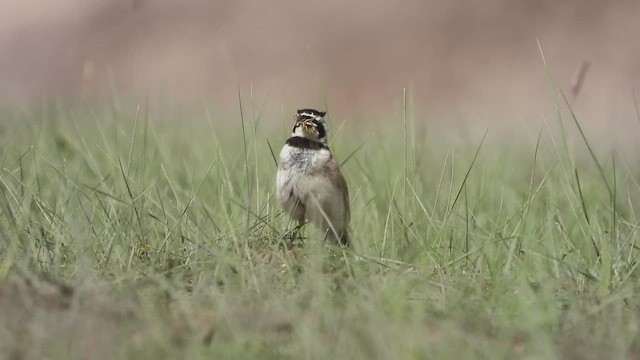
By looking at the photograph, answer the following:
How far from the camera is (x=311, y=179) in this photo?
16.9 feet

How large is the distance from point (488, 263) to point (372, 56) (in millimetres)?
9695

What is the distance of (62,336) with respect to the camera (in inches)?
130

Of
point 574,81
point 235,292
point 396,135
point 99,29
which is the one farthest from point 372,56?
point 235,292

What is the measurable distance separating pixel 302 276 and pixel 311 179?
105 cm

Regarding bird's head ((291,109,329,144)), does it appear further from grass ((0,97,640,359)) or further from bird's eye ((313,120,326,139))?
grass ((0,97,640,359))

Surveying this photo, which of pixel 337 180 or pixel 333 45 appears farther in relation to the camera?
pixel 333 45

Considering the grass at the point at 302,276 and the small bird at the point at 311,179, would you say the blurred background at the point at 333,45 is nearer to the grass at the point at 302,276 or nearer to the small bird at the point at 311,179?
the grass at the point at 302,276

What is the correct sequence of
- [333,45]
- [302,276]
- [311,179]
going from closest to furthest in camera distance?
1. [302,276]
2. [311,179]
3. [333,45]

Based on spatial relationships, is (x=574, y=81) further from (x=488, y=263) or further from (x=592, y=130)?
(x=592, y=130)

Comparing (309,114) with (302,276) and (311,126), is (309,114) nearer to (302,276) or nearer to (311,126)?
(311,126)

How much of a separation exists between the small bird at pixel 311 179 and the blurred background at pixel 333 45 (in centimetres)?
734

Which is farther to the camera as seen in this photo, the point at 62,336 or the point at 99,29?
the point at 99,29

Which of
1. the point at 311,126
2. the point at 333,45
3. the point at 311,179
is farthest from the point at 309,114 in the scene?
the point at 333,45

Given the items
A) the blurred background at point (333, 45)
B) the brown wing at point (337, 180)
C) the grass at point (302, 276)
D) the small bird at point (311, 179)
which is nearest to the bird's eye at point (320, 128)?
the small bird at point (311, 179)
